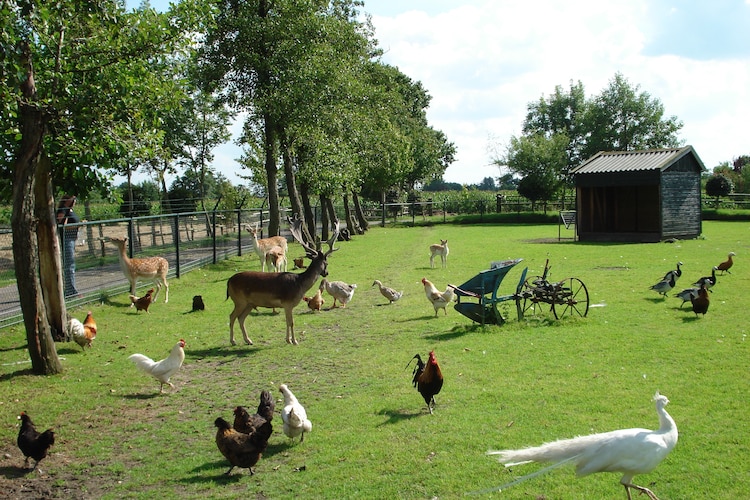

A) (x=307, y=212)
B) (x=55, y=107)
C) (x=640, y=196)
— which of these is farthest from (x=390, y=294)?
(x=640, y=196)

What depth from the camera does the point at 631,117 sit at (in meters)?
64.8

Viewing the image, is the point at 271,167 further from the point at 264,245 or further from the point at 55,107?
the point at 55,107

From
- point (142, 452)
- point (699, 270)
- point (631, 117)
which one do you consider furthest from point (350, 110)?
point (631, 117)

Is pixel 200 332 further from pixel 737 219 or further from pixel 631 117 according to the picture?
pixel 631 117

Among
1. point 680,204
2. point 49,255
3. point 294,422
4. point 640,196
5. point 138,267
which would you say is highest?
point 640,196

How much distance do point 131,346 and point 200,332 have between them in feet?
5.03

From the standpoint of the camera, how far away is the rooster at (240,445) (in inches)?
249

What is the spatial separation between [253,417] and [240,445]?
24.4 inches

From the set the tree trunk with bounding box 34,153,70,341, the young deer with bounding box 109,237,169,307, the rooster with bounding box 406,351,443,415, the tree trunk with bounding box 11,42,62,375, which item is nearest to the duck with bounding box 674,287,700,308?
the rooster with bounding box 406,351,443,415

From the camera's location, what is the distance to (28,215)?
943 centimetres

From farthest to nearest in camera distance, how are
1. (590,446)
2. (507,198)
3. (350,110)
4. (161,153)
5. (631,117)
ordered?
(631,117) < (507,198) < (350,110) < (161,153) < (590,446)

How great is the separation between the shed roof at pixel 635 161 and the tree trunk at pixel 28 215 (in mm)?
28033

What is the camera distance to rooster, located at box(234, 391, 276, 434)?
268 inches

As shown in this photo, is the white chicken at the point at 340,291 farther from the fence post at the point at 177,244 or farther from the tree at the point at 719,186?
the tree at the point at 719,186
